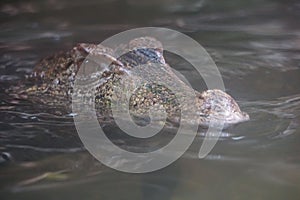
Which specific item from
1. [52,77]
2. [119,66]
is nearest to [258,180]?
[119,66]

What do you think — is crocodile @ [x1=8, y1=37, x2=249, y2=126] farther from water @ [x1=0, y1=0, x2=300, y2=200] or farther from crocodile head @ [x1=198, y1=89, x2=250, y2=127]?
water @ [x1=0, y1=0, x2=300, y2=200]

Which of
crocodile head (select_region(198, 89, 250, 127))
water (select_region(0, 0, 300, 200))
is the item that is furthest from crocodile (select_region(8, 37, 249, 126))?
water (select_region(0, 0, 300, 200))

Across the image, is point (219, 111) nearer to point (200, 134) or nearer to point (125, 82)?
point (200, 134)

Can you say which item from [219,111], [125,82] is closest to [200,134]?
[219,111]

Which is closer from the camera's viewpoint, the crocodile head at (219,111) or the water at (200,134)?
the water at (200,134)

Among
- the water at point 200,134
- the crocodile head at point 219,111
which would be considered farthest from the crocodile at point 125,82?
the water at point 200,134

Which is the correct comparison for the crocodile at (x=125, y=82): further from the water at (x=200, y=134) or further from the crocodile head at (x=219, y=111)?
the water at (x=200, y=134)
